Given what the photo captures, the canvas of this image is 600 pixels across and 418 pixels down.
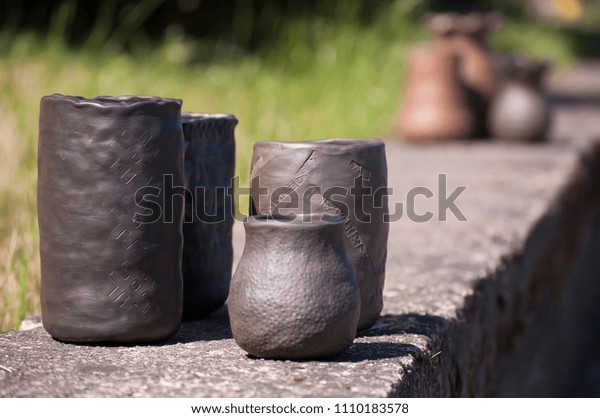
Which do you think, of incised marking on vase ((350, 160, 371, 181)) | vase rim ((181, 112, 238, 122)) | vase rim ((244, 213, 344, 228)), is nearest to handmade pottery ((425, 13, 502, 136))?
vase rim ((181, 112, 238, 122))

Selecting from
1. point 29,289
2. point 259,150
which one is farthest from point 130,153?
point 29,289

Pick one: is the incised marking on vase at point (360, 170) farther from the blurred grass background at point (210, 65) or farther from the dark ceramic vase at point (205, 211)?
the blurred grass background at point (210, 65)

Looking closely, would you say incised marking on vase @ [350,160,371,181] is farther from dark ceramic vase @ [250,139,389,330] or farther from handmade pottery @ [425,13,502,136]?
handmade pottery @ [425,13,502,136]

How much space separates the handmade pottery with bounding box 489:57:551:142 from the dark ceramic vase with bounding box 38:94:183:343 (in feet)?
11.4

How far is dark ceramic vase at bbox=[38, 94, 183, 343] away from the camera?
1607 millimetres

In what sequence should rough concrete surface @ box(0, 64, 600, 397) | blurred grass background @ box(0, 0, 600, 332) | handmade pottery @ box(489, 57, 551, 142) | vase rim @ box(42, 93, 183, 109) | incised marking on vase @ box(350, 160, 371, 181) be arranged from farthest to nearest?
handmade pottery @ box(489, 57, 551, 142)
blurred grass background @ box(0, 0, 600, 332)
incised marking on vase @ box(350, 160, 371, 181)
vase rim @ box(42, 93, 183, 109)
rough concrete surface @ box(0, 64, 600, 397)

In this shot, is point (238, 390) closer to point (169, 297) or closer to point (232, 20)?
point (169, 297)

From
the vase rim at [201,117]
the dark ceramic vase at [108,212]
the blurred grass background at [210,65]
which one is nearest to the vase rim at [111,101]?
the dark ceramic vase at [108,212]

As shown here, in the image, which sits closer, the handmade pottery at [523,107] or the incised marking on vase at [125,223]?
the incised marking on vase at [125,223]

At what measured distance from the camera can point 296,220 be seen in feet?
5.27

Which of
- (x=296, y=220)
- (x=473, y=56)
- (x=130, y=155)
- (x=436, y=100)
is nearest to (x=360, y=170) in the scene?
(x=296, y=220)

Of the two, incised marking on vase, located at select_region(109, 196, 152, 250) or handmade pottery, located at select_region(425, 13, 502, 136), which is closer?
incised marking on vase, located at select_region(109, 196, 152, 250)

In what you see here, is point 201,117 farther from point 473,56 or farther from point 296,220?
point 473,56

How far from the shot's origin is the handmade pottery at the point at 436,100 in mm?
4879
